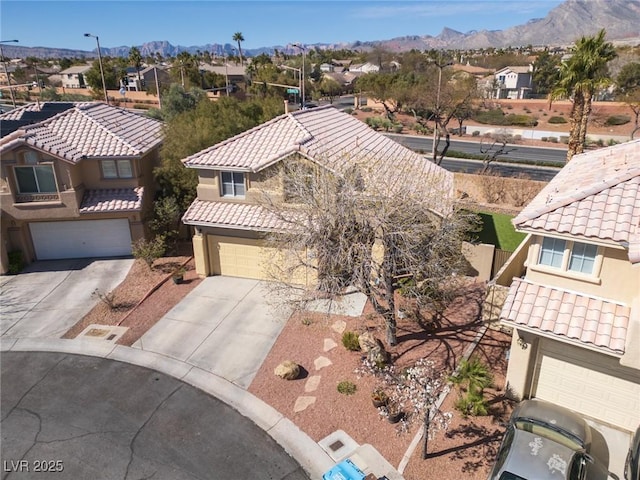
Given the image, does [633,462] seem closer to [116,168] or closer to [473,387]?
[473,387]

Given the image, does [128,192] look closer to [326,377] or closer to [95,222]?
[95,222]

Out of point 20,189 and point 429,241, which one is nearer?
point 429,241

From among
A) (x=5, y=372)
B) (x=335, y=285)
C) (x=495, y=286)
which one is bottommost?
(x=5, y=372)

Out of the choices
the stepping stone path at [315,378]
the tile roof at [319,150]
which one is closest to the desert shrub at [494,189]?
the tile roof at [319,150]

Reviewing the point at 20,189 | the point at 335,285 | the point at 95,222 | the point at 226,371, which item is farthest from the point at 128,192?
the point at 335,285

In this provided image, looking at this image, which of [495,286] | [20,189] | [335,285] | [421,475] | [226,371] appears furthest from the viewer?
[20,189]

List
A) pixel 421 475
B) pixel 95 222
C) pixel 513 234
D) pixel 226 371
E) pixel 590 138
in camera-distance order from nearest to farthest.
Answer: pixel 421 475, pixel 226 371, pixel 95 222, pixel 513 234, pixel 590 138

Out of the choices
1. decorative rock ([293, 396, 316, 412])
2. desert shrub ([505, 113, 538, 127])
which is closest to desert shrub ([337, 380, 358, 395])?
decorative rock ([293, 396, 316, 412])

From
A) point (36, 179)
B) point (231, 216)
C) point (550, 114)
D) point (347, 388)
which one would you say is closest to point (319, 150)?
point (231, 216)
